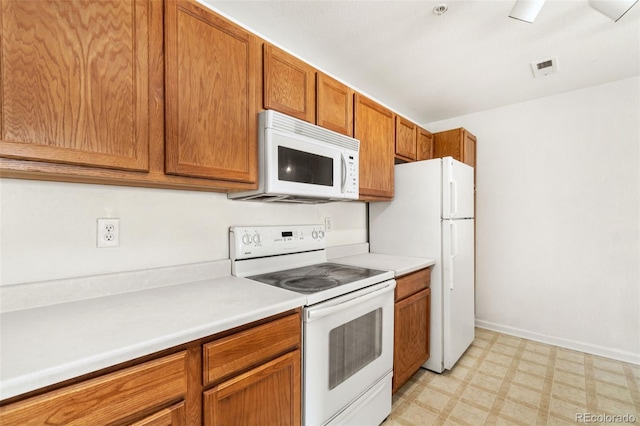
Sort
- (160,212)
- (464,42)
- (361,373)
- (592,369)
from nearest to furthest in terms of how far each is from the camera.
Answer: (160,212)
(361,373)
(464,42)
(592,369)

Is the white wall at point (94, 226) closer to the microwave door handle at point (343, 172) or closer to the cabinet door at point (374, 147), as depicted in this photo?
the microwave door handle at point (343, 172)

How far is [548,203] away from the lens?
9.13 ft

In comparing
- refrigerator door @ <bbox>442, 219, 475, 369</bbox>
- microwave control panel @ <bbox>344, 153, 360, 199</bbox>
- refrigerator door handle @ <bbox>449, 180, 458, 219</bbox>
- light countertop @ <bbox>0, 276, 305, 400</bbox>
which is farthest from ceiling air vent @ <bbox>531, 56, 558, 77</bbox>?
light countertop @ <bbox>0, 276, 305, 400</bbox>

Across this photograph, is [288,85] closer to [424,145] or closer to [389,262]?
[389,262]

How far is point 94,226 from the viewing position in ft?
4.05

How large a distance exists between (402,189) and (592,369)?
6.73ft

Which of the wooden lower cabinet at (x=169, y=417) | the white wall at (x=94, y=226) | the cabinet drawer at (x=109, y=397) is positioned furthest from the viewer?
the white wall at (x=94, y=226)

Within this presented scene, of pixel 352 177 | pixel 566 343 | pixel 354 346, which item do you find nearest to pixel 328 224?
pixel 352 177

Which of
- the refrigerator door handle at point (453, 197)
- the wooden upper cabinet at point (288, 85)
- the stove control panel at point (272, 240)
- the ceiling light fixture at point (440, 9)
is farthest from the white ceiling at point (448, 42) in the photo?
the stove control panel at point (272, 240)

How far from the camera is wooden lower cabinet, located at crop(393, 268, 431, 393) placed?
1919 millimetres

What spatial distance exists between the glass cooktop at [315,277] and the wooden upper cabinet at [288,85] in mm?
907

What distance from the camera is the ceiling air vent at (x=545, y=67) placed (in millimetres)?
2137

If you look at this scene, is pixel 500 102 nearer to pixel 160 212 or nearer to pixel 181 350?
pixel 160 212

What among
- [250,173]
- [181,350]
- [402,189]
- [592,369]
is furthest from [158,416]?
[592,369]
